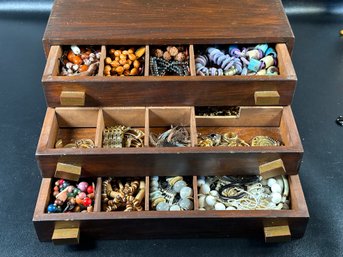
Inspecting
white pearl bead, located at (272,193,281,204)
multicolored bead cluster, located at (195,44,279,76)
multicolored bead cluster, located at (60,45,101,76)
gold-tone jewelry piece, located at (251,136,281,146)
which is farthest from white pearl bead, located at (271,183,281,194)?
multicolored bead cluster, located at (60,45,101,76)

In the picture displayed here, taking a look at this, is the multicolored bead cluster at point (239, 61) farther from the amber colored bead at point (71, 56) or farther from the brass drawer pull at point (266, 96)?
the amber colored bead at point (71, 56)

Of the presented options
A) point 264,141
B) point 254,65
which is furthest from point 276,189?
point 254,65

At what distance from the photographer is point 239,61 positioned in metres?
1.60

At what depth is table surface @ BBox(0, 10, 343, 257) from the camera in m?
1.46

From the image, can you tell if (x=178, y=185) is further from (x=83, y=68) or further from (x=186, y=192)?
(x=83, y=68)

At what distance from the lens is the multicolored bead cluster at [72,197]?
4.63 feet

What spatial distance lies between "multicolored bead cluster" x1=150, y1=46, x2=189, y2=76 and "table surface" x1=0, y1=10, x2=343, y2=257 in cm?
48

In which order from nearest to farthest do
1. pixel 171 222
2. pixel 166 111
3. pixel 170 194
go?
pixel 171 222, pixel 170 194, pixel 166 111

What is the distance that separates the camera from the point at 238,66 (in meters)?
1.60

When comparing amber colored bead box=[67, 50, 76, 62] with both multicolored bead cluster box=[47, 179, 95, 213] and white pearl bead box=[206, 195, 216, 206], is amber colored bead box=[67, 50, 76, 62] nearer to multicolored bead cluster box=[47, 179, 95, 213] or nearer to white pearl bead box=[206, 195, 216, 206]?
multicolored bead cluster box=[47, 179, 95, 213]

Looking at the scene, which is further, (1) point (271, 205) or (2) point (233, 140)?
(2) point (233, 140)

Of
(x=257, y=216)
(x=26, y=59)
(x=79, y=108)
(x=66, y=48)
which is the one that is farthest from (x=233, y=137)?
(x=26, y=59)

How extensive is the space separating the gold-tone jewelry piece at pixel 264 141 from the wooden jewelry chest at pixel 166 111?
4cm

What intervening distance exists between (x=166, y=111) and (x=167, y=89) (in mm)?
95
